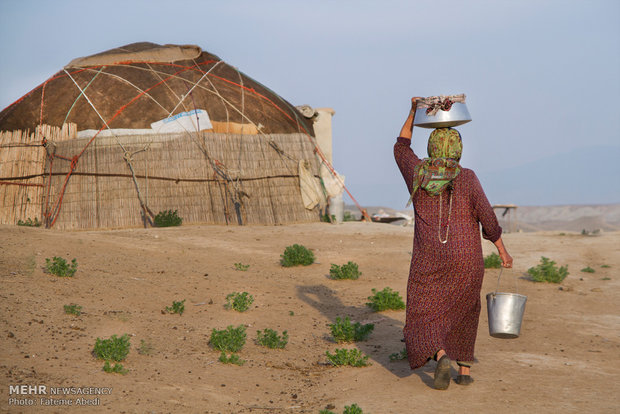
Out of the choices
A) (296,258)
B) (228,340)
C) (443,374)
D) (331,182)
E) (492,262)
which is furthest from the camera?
(331,182)

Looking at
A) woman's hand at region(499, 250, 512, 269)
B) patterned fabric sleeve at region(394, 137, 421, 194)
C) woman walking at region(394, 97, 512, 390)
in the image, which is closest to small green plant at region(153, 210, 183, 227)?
patterned fabric sleeve at region(394, 137, 421, 194)

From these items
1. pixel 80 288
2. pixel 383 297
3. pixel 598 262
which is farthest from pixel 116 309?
pixel 598 262

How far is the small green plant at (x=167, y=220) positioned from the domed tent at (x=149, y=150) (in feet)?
1.12

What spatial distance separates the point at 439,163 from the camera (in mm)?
4414

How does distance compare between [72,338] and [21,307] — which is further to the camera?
[21,307]

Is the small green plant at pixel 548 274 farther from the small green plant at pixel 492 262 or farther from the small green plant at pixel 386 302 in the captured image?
the small green plant at pixel 386 302

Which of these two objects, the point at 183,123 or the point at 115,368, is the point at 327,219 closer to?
the point at 183,123

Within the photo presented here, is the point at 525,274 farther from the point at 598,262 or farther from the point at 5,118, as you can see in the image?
the point at 5,118

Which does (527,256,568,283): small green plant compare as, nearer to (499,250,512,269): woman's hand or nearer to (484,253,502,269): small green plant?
(484,253,502,269): small green plant

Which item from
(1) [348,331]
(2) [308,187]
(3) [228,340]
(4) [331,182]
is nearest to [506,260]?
(1) [348,331]

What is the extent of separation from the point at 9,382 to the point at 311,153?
12201 mm

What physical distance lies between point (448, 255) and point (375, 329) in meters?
2.29

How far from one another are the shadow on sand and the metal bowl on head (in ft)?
5.96

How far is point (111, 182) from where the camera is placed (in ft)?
44.4
